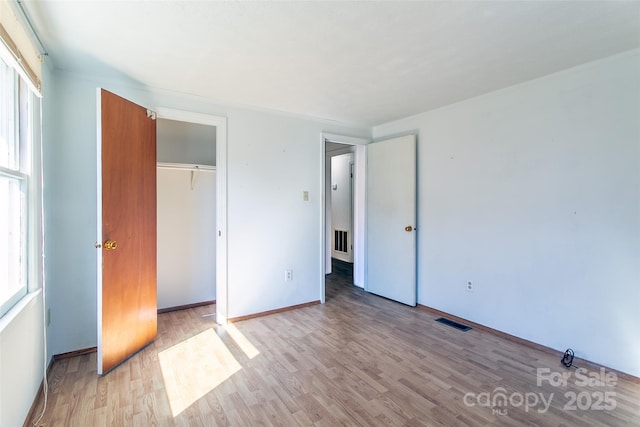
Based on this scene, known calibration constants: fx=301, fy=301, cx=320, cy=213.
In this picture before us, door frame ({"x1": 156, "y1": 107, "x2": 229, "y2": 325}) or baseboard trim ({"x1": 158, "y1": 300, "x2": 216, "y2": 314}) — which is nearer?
door frame ({"x1": 156, "y1": 107, "x2": 229, "y2": 325})

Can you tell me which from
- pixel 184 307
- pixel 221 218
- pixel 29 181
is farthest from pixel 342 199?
pixel 29 181

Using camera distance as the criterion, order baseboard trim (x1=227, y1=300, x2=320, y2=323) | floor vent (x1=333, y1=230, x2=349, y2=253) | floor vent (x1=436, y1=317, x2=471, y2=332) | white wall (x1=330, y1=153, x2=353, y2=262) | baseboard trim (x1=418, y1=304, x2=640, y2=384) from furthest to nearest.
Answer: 1. floor vent (x1=333, y1=230, x2=349, y2=253)
2. white wall (x1=330, y1=153, x2=353, y2=262)
3. baseboard trim (x1=227, y1=300, x2=320, y2=323)
4. floor vent (x1=436, y1=317, x2=471, y2=332)
5. baseboard trim (x1=418, y1=304, x2=640, y2=384)

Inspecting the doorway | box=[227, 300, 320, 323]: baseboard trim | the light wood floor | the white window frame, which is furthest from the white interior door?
the white window frame

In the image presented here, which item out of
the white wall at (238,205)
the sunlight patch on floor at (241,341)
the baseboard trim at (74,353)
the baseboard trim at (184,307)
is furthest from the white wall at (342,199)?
the baseboard trim at (74,353)

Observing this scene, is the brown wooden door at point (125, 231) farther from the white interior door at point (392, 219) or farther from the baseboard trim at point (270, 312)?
the white interior door at point (392, 219)

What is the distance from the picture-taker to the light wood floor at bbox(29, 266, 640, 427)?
5.79 feet

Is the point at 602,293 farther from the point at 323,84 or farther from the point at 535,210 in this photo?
the point at 323,84

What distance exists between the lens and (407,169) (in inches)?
142

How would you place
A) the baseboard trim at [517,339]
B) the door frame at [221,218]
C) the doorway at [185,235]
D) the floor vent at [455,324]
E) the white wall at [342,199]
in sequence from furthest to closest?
the white wall at [342,199] < the doorway at [185,235] < the door frame at [221,218] < the floor vent at [455,324] < the baseboard trim at [517,339]

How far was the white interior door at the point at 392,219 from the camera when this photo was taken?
11.8ft

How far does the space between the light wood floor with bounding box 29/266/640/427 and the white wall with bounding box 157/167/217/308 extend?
0.58 m

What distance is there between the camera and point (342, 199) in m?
6.03

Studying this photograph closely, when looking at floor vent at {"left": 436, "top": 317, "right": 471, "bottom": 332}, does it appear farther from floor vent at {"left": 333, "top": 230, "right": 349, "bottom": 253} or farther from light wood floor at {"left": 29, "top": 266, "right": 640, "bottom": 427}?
floor vent at {"left": 333, "top": 230, "right": 349, "bottom": 253}

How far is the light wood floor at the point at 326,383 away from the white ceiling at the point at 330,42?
89.9 inches
